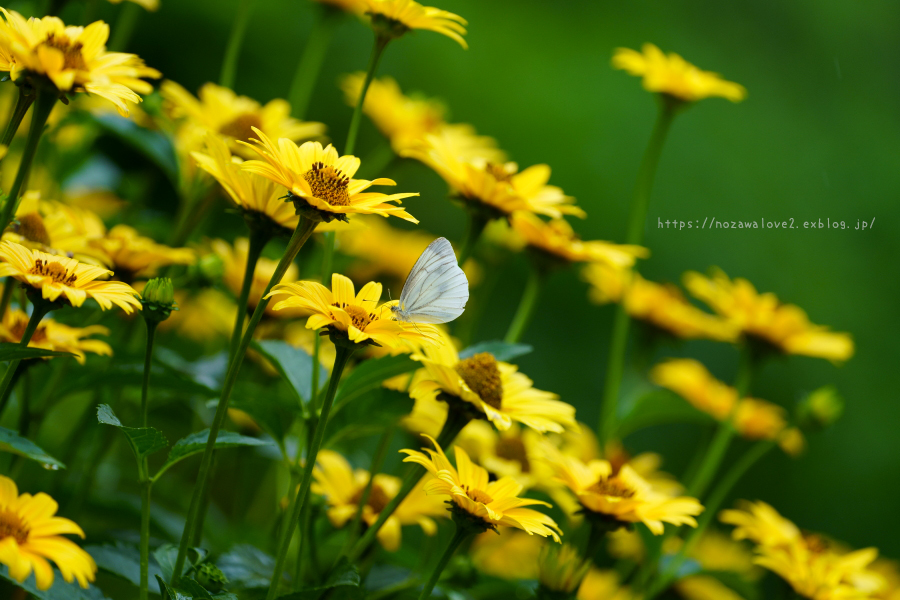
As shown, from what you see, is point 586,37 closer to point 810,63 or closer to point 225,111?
point 810,63

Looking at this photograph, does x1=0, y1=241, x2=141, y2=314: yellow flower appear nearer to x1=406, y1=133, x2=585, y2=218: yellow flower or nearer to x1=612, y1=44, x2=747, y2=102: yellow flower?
x1=406, y1=133, x2=585, y2=218: yellow flower

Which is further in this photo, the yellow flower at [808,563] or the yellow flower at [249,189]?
the yellow flower at [808,563]

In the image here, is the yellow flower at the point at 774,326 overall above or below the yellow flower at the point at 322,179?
above

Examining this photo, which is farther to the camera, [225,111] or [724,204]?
[724,204]

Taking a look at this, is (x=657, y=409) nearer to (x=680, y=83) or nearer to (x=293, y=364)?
(x=680, y=83)

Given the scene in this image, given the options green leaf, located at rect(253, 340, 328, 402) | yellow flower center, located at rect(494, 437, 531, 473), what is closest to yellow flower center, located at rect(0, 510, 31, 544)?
green leaf, located at rect(253, 340, 328, 402)

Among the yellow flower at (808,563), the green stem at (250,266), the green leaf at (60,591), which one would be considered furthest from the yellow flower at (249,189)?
the yellow flower at (808,563)

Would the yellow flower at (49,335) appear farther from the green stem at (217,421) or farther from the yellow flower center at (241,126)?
the yellow flower center at (241,126)

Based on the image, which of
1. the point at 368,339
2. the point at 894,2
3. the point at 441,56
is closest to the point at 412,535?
the point at 368,339
